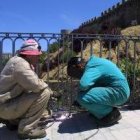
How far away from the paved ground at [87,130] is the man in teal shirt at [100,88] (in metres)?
0.21

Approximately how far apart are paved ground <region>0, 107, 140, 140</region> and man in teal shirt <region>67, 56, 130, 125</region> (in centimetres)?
21

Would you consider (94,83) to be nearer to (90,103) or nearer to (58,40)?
(90,103)

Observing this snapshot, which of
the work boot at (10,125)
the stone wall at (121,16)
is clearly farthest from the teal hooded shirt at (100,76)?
the stone wall at (121,16)

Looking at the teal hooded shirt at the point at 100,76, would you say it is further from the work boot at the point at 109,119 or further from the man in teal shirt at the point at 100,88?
the work boot at the point at 109,119

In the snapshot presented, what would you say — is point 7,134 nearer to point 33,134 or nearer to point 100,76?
point 33,134

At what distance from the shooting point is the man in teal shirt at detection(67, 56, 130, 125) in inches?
255

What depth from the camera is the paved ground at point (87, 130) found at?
20.1ft

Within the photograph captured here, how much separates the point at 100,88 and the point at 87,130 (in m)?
0.63

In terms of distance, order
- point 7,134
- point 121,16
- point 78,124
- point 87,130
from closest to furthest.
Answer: point 7,134 → point 87,130 → point 78,124 → point 121,16

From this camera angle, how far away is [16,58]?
6027 mm

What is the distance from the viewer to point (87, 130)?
6496 millimetres

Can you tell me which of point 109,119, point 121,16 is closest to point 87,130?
point 109,119

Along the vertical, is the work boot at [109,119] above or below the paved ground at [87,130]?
above

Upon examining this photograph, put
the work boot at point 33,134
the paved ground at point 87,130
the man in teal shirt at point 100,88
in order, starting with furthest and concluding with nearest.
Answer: the man in teal shirt at point 100,88, the paved ground at point 87,130, the work boot at point 33,134
